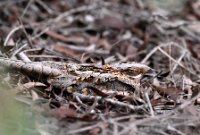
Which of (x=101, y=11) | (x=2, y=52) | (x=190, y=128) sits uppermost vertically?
(x=101, y=11)

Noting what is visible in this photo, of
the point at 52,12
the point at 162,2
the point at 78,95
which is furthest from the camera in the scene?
the point at 162,2

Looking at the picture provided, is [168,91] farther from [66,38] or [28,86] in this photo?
[66,38]

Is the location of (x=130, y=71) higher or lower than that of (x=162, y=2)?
lower

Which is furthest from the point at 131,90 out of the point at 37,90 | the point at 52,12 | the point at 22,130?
the point at 52,12

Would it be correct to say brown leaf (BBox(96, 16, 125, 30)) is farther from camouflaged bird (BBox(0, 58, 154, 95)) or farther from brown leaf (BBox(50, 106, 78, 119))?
brown leaf (BBox(50, 106, 78, 119))

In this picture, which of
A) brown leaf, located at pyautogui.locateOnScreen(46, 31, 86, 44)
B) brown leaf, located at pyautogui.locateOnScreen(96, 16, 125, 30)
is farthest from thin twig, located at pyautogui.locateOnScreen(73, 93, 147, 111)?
brown leaf, located at pyautogui.locateOnScreen(96, 16, 125, 30)

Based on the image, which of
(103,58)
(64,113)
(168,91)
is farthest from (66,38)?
(64,113)

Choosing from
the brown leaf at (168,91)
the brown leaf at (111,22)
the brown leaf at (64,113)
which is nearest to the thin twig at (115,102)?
the brown leaf at (64,113)

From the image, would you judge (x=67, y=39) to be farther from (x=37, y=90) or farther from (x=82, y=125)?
(x=82, y=125)
